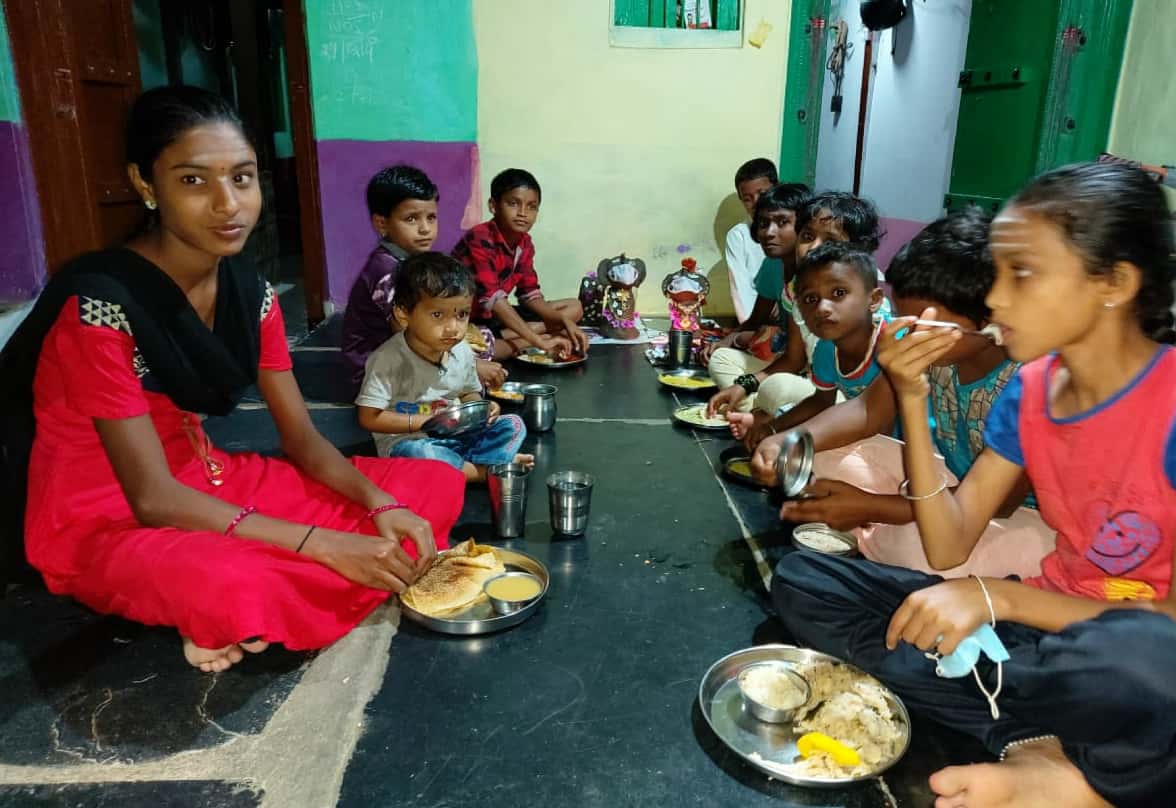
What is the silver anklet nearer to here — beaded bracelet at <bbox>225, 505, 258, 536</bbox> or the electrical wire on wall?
beaded bracelet at <bbox>225, 505, 258, 536</bbox>

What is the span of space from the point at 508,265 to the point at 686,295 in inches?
41.3

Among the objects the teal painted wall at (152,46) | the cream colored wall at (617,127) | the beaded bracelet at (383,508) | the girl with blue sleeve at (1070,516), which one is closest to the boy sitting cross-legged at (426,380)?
the beaded bracelet at (383,508)

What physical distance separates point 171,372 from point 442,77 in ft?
13.1

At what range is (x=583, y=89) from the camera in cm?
529

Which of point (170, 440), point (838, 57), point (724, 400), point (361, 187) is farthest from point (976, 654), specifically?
point (838, 57)

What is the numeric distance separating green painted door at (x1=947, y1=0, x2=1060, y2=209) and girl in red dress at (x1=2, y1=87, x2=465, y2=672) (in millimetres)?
3772

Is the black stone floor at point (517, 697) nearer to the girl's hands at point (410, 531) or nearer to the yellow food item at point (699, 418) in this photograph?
the girl's hands at point (410, 531)

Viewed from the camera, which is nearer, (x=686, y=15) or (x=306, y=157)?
(x=306, y=157)

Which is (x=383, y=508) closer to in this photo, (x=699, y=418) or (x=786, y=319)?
(x=699, y=418)

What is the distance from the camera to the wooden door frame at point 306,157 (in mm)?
4930

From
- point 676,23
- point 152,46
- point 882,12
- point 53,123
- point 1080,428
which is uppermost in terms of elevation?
point 882,12

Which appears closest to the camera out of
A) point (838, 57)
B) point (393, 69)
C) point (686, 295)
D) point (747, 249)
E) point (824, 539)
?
point (824, 539)

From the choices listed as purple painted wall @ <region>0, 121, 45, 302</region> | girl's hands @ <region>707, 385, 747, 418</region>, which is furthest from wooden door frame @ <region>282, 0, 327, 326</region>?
girl's hands @ <region>707, 385, 747, 418</region>

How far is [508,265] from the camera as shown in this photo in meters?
4.37
